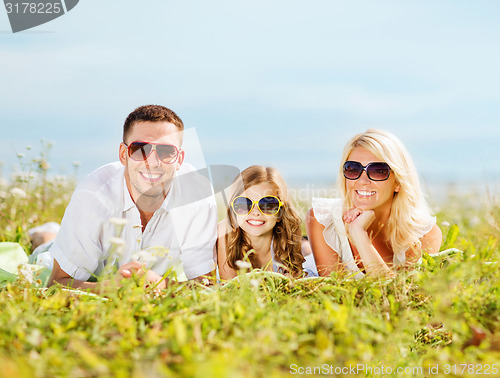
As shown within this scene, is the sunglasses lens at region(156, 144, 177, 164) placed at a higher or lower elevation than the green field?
higher

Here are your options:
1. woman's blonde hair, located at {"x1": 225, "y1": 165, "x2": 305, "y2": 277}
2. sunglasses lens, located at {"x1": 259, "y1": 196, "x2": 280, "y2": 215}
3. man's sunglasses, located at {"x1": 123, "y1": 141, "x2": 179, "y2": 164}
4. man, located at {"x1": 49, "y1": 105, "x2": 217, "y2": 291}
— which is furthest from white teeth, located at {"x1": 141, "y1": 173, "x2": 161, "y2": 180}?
sunglasses lens, located at {"x1": 259, "y1": 196, "x2": 280, "y2": 215}

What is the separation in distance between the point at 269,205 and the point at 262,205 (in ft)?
0.18

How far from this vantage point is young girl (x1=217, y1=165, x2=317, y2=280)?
3842 mm

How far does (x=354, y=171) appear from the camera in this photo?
12.2 feet

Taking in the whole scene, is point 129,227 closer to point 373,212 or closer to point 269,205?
point 269,205

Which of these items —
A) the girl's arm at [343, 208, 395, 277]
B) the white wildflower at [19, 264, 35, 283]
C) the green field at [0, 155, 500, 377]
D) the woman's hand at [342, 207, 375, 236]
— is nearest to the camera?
the green field at [0, 155, 500, 377]

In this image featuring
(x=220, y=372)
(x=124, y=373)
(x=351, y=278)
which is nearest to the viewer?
(x=220, y=372)

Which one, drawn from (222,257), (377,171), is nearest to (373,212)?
(377,171)

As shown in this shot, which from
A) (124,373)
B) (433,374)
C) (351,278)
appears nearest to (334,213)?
(351,278)

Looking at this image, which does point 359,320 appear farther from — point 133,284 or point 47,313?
point 47,313

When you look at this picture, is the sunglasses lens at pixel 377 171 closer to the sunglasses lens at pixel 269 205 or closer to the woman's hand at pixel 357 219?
the woman's hand at pixel 357 219

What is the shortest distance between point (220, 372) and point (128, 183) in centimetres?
289

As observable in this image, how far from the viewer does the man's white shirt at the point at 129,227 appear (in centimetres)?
383

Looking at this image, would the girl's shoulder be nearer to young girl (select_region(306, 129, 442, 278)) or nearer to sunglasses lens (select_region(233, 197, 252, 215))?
young girl (select_region(306, 129, 442, 278))
